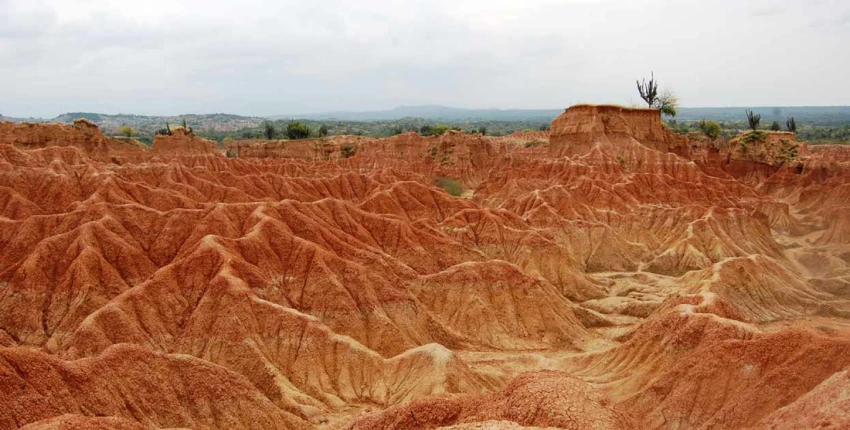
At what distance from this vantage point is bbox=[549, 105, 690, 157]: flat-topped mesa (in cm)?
10106

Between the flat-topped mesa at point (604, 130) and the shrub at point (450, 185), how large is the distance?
731 inches

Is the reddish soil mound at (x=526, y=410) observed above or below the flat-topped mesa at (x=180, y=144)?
below

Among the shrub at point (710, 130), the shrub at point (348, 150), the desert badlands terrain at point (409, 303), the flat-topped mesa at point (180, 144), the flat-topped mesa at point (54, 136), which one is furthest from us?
the shrub at point (348, 150)

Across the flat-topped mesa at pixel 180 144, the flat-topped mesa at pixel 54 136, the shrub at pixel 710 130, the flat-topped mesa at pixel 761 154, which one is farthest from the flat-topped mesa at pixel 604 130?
the flat-topped mesa at pixel 54 136

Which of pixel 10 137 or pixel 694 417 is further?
pixel 10 137

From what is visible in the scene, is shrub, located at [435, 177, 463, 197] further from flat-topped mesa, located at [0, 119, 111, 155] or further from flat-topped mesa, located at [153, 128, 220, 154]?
flat-topped mesa, located at [0, 119, 111, 155]

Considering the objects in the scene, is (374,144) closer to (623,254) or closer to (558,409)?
(623,254)

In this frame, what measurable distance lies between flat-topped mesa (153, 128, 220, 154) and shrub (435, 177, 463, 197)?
41.4 meters

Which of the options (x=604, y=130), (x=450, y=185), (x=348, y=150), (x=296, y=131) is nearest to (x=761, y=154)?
(x=604, y=130)

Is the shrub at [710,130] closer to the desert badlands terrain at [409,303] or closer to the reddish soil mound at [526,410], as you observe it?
the desert badlands terrain at [409,303]

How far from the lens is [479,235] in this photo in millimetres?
62531

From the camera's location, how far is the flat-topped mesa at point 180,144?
105m

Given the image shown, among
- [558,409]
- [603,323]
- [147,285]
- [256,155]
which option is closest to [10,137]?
[256,155]

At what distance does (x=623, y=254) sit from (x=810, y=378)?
42.7 metres
